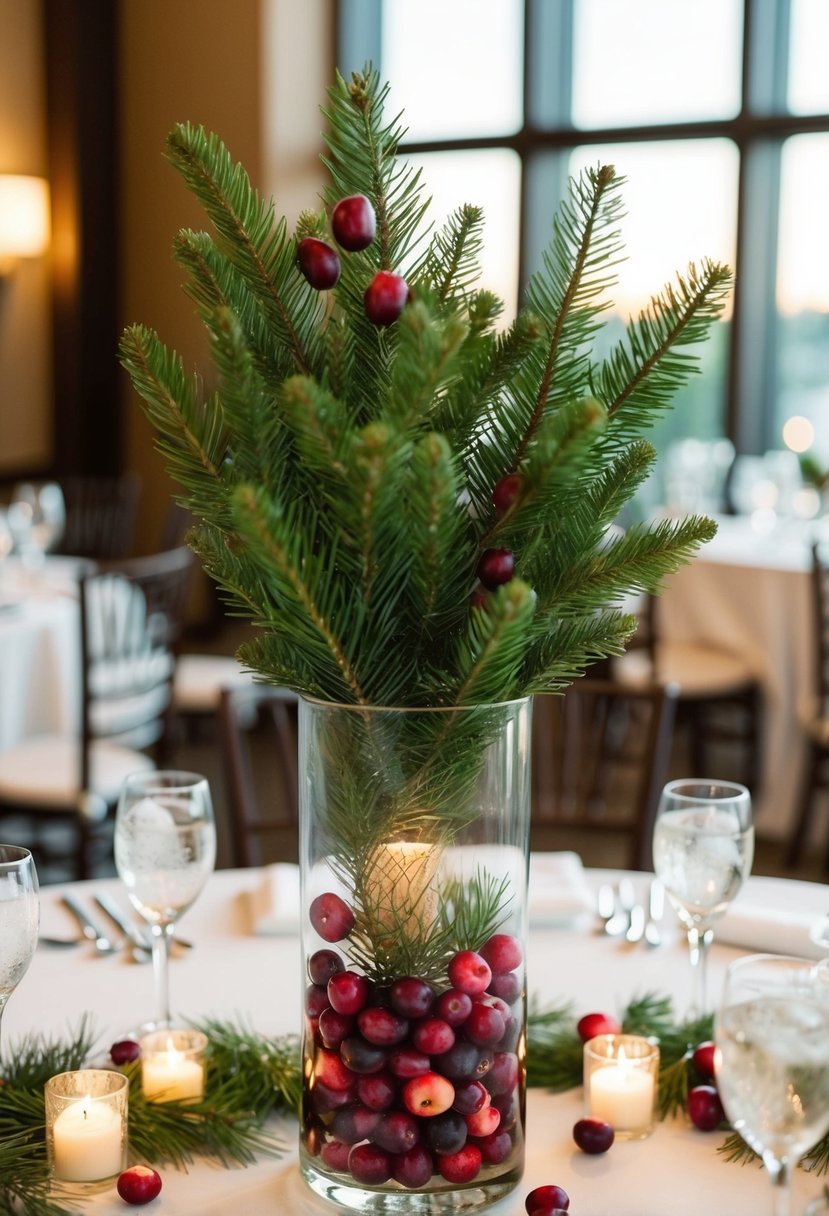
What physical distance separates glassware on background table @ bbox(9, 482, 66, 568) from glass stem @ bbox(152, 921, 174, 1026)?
294cm

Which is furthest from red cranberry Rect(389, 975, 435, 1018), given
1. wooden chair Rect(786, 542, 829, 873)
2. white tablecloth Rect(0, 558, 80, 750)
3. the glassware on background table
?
the glassware on background table

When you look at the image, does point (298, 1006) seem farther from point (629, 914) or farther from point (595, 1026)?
point (629, 914)

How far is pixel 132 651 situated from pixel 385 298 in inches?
114

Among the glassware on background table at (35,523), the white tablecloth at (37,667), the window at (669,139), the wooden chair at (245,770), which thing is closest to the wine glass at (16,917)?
the wooden chair at (245,770)

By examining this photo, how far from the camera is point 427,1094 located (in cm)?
87

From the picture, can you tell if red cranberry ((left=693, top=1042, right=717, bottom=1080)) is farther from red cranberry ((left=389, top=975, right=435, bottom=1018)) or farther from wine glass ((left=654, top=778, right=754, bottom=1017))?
red cranberry ((left=389, top=975, right=435, bottom=1018))

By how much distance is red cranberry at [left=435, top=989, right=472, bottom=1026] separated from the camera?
878 mm

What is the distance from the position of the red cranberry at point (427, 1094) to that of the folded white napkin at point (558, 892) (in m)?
0.55

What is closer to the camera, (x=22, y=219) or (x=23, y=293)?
(x=22, y=219)

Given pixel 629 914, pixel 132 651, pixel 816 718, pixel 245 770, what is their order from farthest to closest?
pixel 816 718 < pixel 132 651 < pixel 245 770 < pixel 629 914

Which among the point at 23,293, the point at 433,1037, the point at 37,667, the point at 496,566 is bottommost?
the point at 37,667

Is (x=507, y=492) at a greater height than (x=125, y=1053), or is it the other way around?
(x=507, y=492)

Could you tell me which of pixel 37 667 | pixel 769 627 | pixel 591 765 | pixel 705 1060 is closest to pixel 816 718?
pixel 769 627

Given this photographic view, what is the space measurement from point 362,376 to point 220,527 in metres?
0.13
